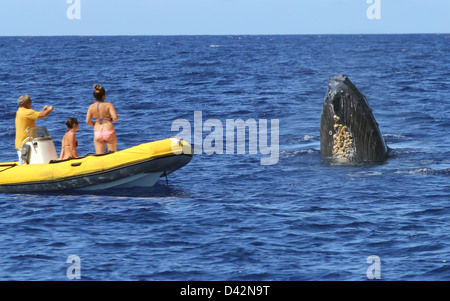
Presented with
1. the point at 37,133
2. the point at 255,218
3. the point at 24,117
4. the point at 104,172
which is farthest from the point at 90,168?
the point at 255,218

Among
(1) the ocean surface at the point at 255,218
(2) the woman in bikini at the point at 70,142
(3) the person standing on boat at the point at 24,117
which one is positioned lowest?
(1) the ocean surface at the point at 255,218

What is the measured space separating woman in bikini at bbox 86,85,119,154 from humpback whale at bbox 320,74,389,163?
4878 millimetres

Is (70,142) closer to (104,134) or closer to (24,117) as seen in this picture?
(104,134)

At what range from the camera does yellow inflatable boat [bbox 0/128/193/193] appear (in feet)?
49.7

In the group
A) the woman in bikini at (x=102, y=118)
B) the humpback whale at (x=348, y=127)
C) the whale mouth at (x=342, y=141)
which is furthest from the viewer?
the whale mouth at (x=342, y=141)

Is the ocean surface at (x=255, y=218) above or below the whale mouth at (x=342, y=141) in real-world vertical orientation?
below

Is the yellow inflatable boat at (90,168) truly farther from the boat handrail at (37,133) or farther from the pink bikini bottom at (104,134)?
the pink bikini bottom at (104,134)

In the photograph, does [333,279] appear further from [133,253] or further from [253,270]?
[133,253]

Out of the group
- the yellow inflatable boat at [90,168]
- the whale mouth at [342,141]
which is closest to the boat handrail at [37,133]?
the yellow inflatable boat at [90,168]

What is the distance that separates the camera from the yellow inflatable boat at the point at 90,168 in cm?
1516

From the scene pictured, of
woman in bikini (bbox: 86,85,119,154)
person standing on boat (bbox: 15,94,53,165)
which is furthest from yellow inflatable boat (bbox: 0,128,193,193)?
woman in bikini (bbox: 86,85,119,154)

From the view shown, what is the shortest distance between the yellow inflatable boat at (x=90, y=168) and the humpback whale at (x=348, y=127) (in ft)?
11.2

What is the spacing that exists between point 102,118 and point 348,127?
5541mm
